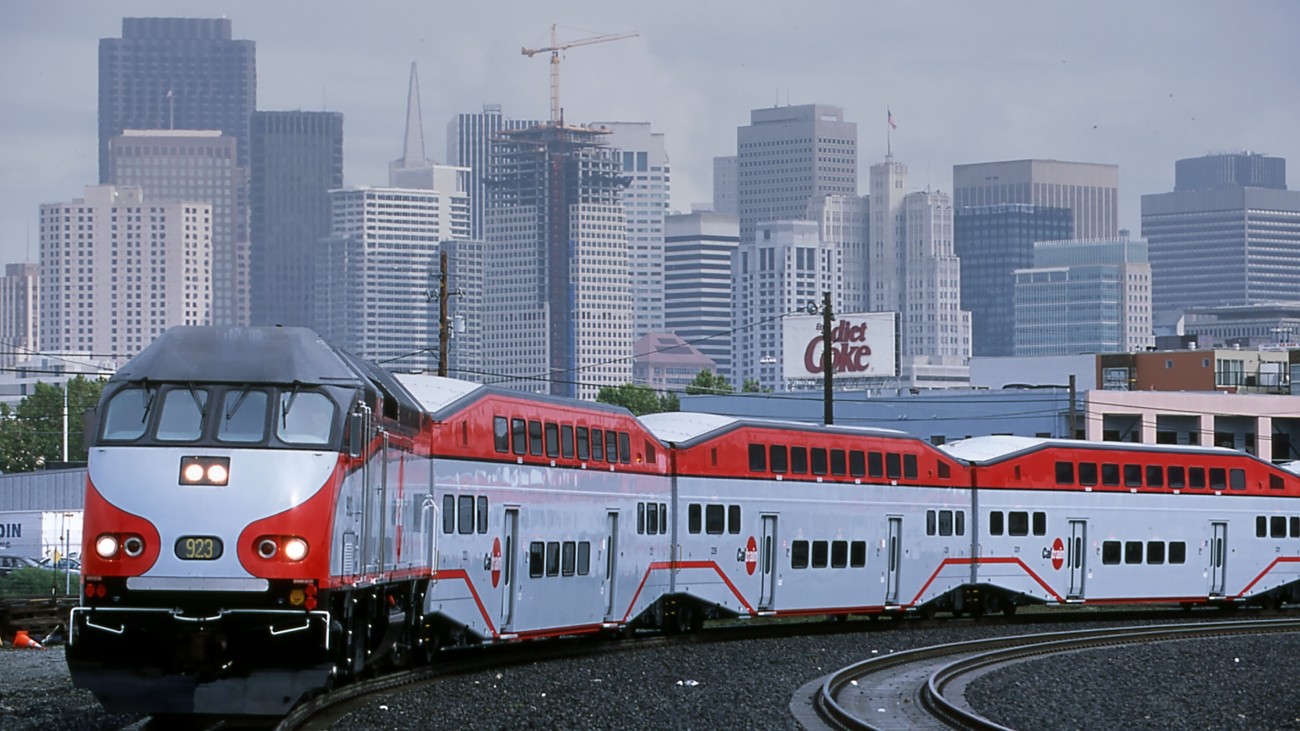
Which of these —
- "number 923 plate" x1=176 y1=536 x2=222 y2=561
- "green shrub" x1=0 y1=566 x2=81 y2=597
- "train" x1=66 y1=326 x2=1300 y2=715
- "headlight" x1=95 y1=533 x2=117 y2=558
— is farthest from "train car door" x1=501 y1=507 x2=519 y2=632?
"green shrub" x1=0 y1=566 x2=81 y2=597

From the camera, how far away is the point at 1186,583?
2253 inches

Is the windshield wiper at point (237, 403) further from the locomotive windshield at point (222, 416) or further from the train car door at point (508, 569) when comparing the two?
the train car door at point (508, 569)

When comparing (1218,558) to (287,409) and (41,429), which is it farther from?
(41,429)

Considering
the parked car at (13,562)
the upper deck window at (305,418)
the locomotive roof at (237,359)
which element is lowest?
the parked car at (13,562)

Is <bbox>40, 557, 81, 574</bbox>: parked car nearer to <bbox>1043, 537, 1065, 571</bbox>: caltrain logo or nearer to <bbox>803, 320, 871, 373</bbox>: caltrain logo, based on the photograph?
<bbox>1043, 537, 1065, 571</bbox>: caltrain logo

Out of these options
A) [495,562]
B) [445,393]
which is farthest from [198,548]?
[495,562]

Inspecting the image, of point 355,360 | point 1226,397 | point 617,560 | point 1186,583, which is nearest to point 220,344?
point 355,360

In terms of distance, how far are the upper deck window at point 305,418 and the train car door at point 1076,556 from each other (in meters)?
33.6

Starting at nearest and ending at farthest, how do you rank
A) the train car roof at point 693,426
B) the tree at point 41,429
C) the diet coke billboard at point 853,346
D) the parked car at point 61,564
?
the train car roof at point 693,426
the parked car at point 61,564
the tree at point 41,429
the diet coke billboard at point 853,346

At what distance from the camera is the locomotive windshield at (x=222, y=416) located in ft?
78.2

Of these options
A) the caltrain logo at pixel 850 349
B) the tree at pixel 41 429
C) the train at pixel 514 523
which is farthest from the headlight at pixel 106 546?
the caltrain logo at pixel 850 349

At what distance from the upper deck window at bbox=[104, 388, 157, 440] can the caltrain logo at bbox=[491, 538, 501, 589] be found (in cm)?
1135

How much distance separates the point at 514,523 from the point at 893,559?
16.8 metres

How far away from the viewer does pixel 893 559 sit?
50406 mm
